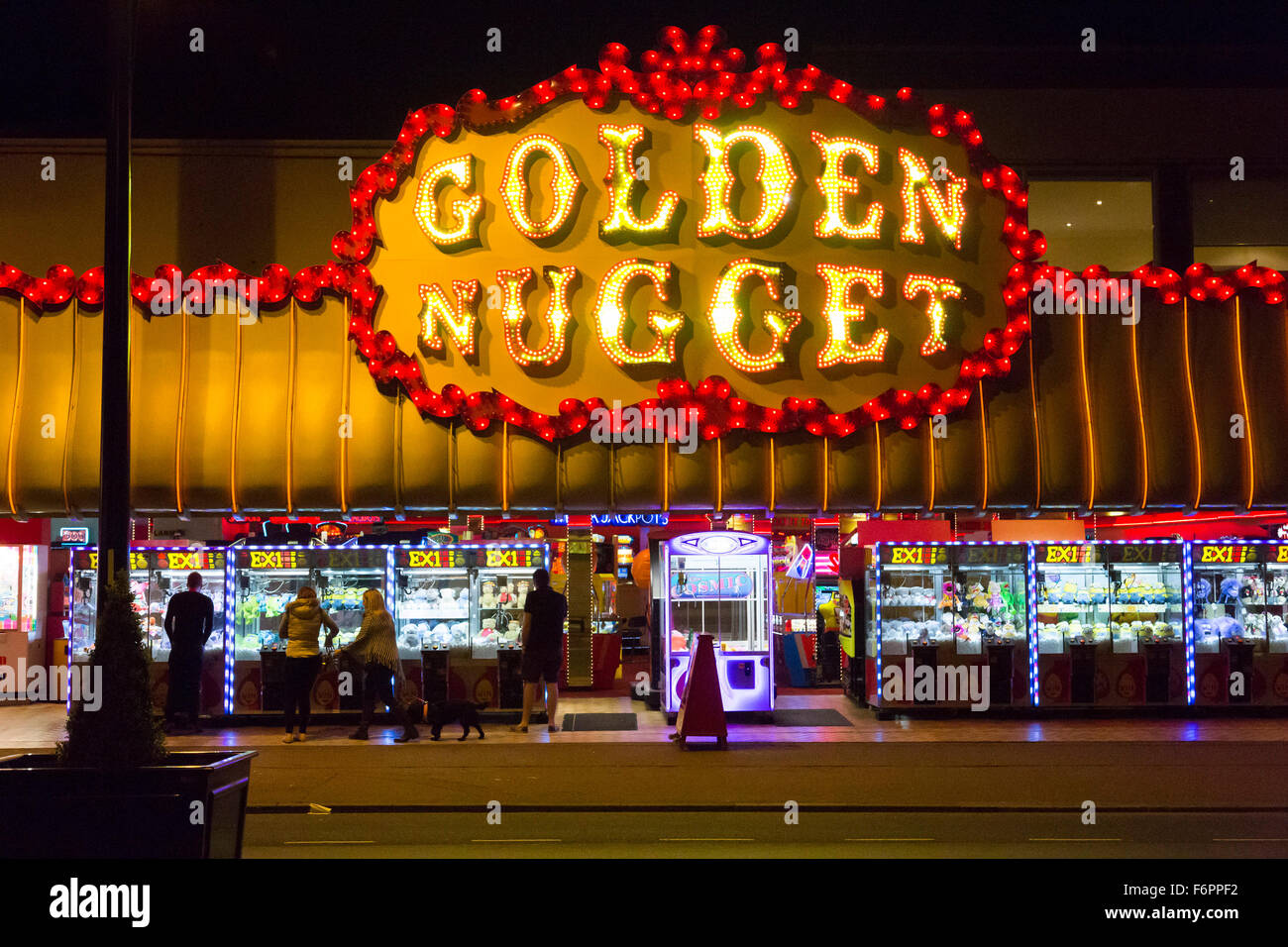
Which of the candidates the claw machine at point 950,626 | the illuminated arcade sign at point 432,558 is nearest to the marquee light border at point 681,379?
the illuminated arcade sign at point 432,558

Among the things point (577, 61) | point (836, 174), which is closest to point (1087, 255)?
point (836, 174)

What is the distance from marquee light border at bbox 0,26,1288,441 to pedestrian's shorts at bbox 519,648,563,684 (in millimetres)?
2664

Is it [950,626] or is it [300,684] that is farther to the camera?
[950,626]

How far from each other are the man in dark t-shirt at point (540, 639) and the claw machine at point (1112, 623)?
6.25m

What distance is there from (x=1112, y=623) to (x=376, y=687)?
9.43 m

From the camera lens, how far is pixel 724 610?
15.3 metres

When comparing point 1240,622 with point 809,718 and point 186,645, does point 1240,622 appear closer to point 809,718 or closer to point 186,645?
point 809,718

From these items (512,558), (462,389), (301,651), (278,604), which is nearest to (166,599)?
(278,604)

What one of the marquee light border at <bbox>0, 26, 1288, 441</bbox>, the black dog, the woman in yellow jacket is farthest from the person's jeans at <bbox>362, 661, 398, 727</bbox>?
the marquee light border at <bbox>0, 26, 1288, 441</bbox>

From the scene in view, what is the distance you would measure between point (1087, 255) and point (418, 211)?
30.0 feet

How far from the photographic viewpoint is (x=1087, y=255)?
656 inches

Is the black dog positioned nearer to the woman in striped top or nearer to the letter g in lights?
the woman in striped top

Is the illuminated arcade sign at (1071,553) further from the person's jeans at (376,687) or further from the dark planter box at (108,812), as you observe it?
the dark planter box at (108,812)

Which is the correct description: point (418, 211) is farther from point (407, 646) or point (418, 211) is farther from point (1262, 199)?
point (1262, 199)
